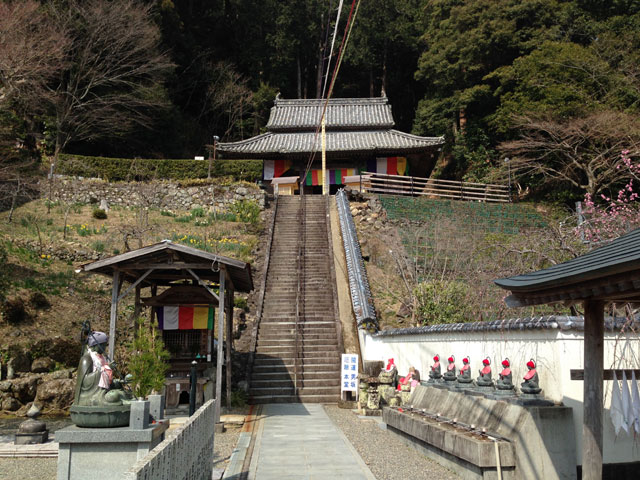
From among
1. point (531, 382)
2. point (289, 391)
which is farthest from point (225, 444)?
point (531, 382)

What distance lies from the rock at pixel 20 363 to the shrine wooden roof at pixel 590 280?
12895mm

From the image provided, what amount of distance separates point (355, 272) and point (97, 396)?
516 inches

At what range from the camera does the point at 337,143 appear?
33219 mm

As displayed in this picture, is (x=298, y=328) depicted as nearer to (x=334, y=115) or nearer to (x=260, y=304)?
(x=260, y=304)

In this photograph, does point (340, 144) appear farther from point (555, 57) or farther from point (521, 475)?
point (521, 475)

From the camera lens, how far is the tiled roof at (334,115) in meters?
35.4

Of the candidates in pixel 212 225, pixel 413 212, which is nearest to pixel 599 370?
pixel 413 212

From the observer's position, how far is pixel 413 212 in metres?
24.8

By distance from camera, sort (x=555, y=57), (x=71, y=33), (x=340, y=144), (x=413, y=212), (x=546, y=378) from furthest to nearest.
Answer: (x=340, y=144)
(x=71, y=33)
(x=555, y=57)
(x=413, y=212)
(x=546, y=378)

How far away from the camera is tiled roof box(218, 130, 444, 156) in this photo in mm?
31109

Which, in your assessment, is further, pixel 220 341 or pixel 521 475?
pixel 220 341

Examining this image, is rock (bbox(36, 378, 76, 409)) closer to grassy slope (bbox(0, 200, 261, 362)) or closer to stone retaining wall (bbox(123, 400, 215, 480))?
grassy slope (bbox(0, 200, 261, 362))

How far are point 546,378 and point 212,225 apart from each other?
68.0 feet

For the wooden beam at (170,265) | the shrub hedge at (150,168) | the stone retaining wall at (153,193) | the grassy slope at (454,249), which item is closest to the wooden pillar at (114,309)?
the wooden beam at (170,265)
